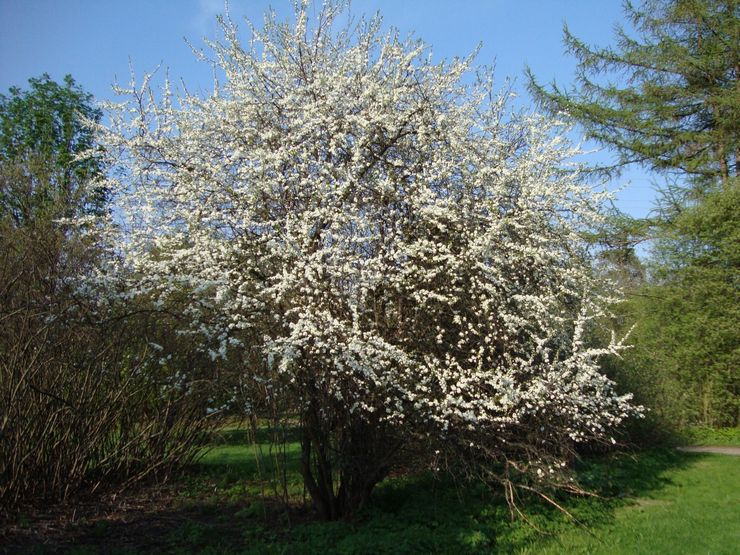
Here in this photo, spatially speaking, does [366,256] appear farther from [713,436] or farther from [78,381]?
[713,436]

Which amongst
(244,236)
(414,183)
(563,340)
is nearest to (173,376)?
(244,236)

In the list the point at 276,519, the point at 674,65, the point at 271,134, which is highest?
the point at 674,65

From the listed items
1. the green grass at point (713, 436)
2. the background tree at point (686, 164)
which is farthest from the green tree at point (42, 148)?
the green grass at point (713, 436)

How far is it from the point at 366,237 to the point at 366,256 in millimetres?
297

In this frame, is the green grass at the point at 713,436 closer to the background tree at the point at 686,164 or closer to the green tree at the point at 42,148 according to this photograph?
the background tree at the point at 686,164

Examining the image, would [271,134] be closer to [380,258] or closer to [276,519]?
[380,258]

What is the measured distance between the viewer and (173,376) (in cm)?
651

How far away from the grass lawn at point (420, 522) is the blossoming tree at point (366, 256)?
1.79 ft

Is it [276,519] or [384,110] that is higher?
[384,110]

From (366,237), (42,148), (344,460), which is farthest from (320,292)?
(42,148)

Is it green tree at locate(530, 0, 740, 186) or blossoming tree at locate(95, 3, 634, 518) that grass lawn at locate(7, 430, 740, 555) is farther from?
green tree at locate(530, 0, 740, 186)

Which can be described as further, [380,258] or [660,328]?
[660,328]

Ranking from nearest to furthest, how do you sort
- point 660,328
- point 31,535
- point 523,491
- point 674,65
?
1. point 31,535
2. point 523,491
3. point 660,328
4. point 674,65

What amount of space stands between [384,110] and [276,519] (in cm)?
424
